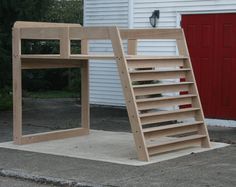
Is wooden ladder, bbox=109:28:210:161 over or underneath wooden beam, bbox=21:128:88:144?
over

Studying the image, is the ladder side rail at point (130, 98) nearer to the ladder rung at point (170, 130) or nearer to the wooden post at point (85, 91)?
the ladder rung at point (170, 130)

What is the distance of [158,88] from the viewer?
9555mm

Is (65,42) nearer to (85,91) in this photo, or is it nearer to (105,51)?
(85,91)

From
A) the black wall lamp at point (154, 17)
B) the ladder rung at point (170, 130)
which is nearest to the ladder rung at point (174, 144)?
the ladder rung at point (170, 130)

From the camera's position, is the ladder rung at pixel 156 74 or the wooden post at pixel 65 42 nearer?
the ladder rung at pixel 156 74

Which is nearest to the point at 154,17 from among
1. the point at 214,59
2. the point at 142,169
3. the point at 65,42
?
the point at 214,59

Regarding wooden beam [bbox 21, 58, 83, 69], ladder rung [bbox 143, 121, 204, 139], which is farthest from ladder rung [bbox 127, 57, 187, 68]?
wooden beam [bbox 21, 58, 83, 69]

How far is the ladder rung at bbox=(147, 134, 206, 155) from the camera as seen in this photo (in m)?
9.16

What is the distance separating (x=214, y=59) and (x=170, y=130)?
3.65 m

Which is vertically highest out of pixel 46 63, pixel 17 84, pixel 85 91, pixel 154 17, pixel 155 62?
pixel 154 17

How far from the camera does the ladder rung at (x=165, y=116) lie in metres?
9.12

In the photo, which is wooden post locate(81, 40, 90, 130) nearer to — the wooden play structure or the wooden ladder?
the wooden play structure

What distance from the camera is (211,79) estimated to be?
12742mm

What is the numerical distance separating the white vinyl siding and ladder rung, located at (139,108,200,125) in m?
5.63
